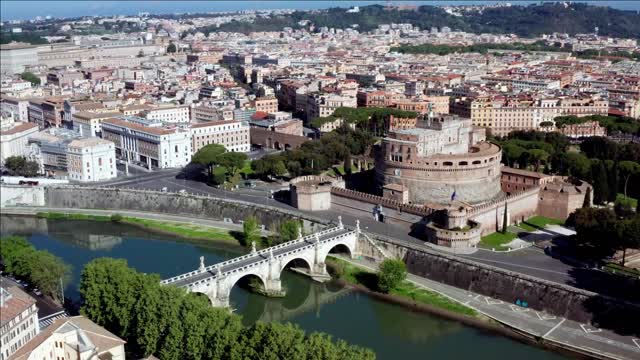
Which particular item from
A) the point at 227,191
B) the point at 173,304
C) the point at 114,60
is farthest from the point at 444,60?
the point at 173,304

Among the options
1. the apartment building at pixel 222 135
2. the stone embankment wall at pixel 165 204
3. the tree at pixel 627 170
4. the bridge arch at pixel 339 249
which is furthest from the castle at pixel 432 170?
the apartment building at pixel 222 135

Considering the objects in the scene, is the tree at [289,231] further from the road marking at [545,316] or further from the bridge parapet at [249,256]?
the road marking at [545,316]

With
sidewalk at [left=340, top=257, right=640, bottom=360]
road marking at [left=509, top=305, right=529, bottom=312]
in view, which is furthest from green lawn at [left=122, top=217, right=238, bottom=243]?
road marking at [left=509, top=305, right=529, bottom=312]

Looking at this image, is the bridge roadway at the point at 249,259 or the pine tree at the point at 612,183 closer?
the bridge roadway at the point at 249,259

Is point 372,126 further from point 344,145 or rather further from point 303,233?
point 303,233

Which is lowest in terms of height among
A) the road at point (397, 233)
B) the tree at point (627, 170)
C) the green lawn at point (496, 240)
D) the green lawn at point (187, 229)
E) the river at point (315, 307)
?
the river at point (315, 307)

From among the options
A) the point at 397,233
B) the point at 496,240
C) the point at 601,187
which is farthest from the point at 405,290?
the point at 601,187
